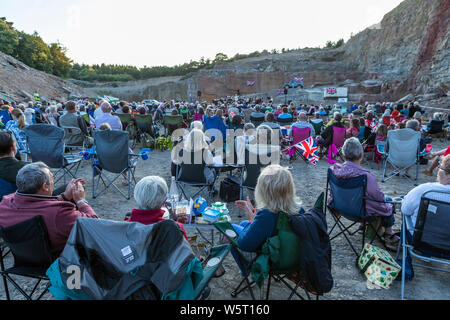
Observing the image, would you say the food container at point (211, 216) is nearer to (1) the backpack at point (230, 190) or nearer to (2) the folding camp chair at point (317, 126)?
(1) the backpack at point (230, 190)

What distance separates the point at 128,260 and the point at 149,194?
0.48 meters

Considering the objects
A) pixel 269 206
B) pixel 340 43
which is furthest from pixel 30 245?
pixel 340 43

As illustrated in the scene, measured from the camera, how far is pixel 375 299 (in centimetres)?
257

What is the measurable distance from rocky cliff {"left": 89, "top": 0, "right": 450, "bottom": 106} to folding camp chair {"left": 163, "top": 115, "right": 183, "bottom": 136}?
17.8 m

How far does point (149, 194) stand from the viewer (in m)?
1.96

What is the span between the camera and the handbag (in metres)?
2.72

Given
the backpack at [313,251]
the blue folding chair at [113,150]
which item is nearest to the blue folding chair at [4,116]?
the blue folding chair at [113,150]

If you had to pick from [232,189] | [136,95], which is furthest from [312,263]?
[136,95]

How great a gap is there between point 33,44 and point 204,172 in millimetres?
54296

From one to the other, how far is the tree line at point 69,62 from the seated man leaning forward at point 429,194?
51.6 m

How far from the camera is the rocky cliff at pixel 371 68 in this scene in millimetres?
21891

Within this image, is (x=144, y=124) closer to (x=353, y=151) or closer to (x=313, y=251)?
(x=353, y=151)

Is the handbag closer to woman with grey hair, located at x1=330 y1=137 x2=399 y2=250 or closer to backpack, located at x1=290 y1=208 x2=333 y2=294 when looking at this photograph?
woman with grey hair, located at x1=330 y1=137 x2=399 y2=250

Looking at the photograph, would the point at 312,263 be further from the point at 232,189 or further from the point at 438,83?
the point at 438,83
